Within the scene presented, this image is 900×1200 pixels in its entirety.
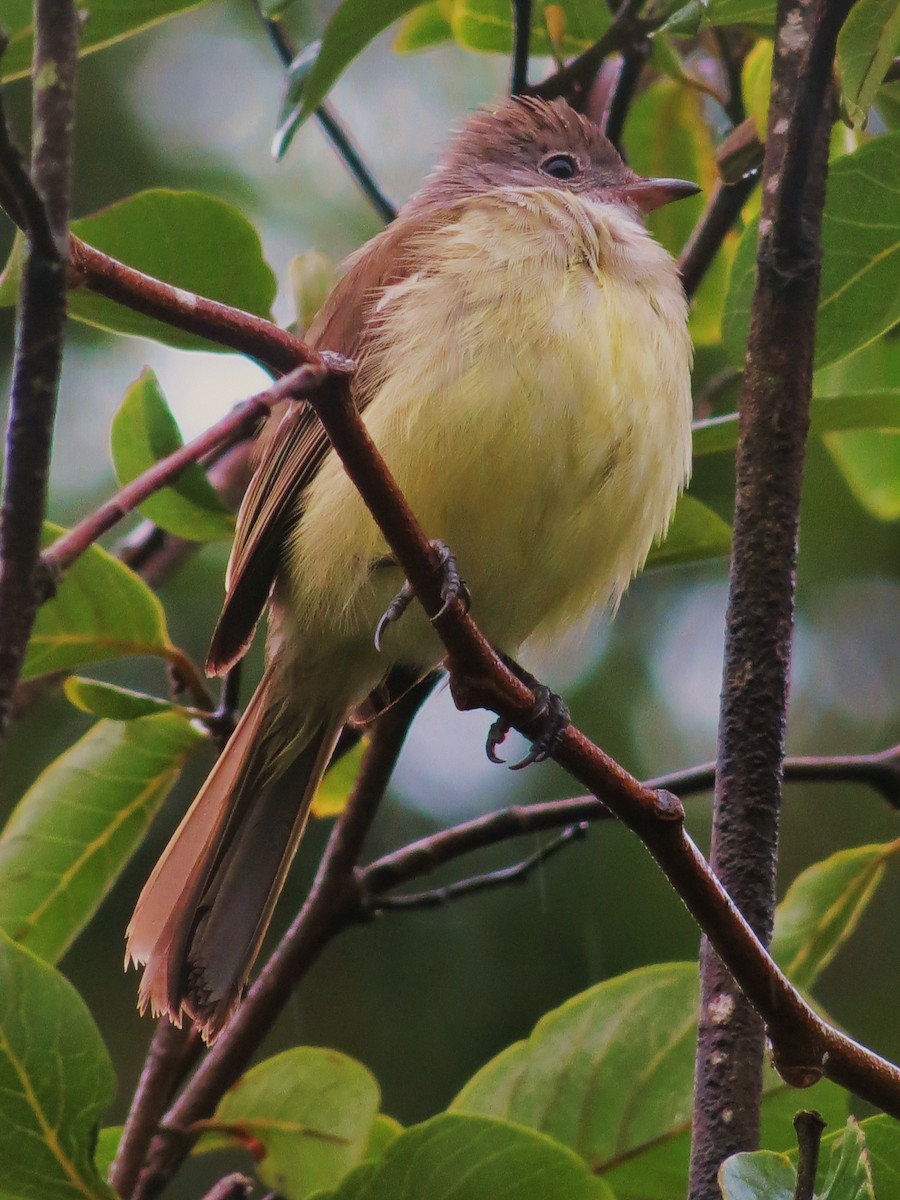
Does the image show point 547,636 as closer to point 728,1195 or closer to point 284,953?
point 284,953

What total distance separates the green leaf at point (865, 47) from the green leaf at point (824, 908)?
4.65ft

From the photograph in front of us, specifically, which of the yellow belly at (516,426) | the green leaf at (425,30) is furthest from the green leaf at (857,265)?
the green leaf at (425,30)

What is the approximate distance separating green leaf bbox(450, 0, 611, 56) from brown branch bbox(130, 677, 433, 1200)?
1.76 m

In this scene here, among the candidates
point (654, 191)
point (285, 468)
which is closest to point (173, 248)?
point (285, 468)

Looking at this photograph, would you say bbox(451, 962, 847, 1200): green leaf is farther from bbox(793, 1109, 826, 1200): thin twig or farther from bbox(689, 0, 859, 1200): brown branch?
bbox(793, 1109, 826, 1200): thin twig

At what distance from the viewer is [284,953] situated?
9.28 ft

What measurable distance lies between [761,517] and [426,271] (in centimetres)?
112

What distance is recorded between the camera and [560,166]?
4.06 meters

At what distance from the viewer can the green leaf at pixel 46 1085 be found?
2.25 m

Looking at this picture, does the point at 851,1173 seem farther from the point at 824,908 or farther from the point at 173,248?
the point at 173,248

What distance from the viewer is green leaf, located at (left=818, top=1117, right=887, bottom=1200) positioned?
1.71 meters

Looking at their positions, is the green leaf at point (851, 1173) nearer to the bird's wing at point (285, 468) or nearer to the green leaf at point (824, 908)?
the green leaf at point (824, 908)

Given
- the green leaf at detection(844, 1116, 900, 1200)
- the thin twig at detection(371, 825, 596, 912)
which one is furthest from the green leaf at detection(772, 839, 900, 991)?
the green leaf at detection(844, 1116, 900, 1200)

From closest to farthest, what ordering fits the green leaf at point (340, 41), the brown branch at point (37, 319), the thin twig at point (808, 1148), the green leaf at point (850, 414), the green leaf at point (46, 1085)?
the brown branch at point (37, 319), the thin twig at point (808, 1148), the green leaf at point (46, 1085), the green leaf at point (340, 41), the green leaf at point (850, 414)
